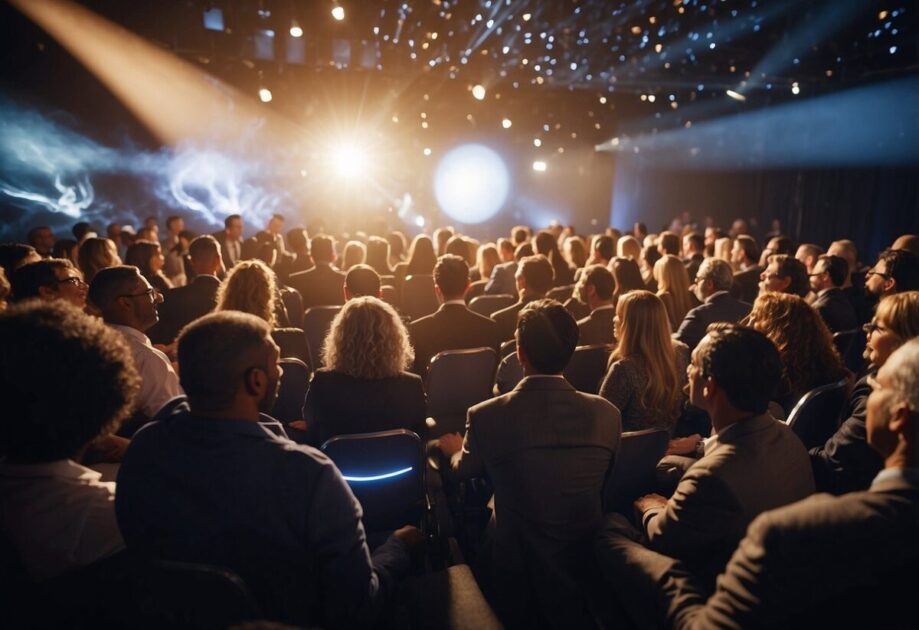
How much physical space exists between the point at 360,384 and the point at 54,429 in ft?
5.42

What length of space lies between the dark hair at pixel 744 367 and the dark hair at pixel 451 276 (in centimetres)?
285

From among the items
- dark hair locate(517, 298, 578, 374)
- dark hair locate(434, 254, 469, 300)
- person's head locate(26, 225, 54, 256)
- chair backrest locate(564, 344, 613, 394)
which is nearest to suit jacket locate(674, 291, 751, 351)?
chair backrest locate(564, 344, 613, 394)

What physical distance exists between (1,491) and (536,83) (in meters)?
15.5

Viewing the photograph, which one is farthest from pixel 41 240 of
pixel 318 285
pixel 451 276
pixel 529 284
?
pixel 529 284

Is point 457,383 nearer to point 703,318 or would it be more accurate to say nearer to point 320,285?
point 703,318

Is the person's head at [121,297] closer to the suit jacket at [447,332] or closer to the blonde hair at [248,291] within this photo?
the blonde hair at [248,291]

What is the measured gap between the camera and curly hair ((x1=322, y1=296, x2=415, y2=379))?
3.08 metres

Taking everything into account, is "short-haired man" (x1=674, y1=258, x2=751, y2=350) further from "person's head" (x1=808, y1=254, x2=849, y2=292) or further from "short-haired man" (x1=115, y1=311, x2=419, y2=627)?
"short-haired man" (x1=115, y1=311, x2=419, y2=627)

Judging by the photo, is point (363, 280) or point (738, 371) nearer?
point (738, 371)

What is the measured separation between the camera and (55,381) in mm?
1522

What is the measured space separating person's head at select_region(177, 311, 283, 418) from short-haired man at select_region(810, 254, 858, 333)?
4.81m

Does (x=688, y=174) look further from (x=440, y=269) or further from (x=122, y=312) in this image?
(x=122, y=312)

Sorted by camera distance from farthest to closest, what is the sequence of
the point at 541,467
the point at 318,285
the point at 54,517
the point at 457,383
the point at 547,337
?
the point at 318,285, the point at 457,383, the point at 547,337, the point at 541,467, the point at 54,517

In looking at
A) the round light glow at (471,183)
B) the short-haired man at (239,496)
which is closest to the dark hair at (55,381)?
the short-haired man at (239,496)
